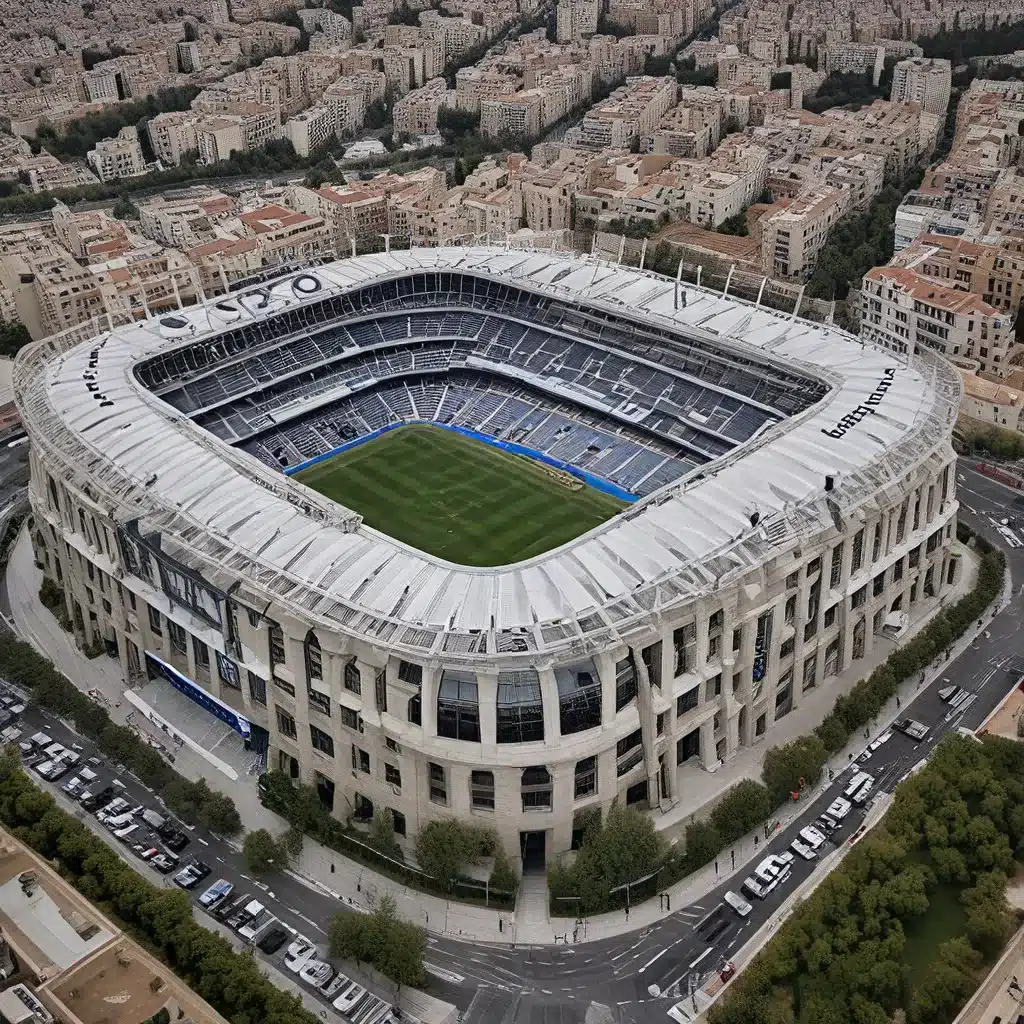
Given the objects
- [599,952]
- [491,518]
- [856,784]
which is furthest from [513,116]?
[599,952]

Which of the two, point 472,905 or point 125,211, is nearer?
point 472,905

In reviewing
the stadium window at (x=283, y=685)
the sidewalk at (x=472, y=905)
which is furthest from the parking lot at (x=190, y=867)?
the stadium window at (x=283, y=685)

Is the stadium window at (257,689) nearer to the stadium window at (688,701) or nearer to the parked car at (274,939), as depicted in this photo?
the parked car at (274,939)

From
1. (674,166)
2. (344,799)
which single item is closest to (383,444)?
(344,799)

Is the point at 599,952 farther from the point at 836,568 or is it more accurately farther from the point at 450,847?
the point at 836,568

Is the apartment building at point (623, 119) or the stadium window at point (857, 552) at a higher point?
the stadium window at point (857, 552)

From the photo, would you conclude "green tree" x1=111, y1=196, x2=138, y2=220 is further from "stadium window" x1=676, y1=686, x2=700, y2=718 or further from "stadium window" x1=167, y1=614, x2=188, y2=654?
"stadium window" x1=676, y1=686, x2=700, y2=718

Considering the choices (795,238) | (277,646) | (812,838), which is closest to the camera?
(812,838)
